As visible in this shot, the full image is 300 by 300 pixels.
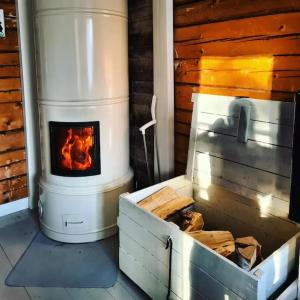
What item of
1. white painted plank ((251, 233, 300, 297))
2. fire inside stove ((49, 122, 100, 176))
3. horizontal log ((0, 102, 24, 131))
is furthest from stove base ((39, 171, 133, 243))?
white painted plank ((251, 233, 300, 297))

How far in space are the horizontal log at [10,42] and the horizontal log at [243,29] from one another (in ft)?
4.13

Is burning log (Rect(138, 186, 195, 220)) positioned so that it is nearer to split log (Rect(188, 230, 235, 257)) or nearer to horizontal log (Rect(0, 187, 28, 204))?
Answer: split log (Rect(188, 230, 235, 257))

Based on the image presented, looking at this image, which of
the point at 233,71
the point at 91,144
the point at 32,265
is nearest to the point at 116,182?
the point at 91,144

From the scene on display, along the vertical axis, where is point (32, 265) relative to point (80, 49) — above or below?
below

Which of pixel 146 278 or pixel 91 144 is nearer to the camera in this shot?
pixel 146 278

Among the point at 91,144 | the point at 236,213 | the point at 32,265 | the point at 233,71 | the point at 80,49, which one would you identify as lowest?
the point at 32,265

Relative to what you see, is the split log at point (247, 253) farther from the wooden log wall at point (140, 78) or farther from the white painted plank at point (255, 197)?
the wooden log wall at point (140, 78)

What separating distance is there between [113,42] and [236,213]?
4.43 ft

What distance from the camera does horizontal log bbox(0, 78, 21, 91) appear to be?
106 inches

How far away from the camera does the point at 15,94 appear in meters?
2.77

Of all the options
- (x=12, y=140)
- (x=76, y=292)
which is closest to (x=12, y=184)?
(x=12, y=140)

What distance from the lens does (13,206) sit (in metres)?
2.93

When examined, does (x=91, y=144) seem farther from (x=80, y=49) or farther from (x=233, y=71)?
(x=233, y=71)

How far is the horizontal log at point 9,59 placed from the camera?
266 cm
